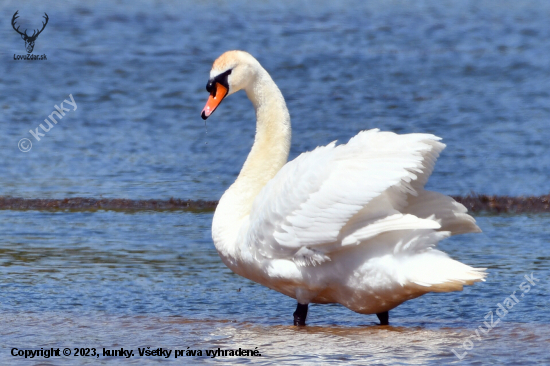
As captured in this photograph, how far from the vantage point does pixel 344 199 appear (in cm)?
451

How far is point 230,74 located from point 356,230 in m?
1.63

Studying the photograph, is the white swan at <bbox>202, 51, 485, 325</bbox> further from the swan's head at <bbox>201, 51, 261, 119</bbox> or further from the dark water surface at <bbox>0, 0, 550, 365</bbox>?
the swan's head at <bbox>201, 51, 261, 119</bbox>

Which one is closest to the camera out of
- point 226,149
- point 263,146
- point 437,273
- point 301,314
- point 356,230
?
point 437,273

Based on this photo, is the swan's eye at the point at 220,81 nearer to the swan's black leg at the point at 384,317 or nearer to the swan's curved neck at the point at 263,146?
the swan's curved neck at the point at 263,146

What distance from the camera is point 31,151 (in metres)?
10.2

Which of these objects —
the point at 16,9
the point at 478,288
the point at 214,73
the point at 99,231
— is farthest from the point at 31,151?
the point at 16,9

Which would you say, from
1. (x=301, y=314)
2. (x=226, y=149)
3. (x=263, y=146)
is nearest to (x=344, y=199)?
(x=301, y=314)

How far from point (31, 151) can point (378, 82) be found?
5317 mm

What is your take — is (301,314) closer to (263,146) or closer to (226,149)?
(263,146)

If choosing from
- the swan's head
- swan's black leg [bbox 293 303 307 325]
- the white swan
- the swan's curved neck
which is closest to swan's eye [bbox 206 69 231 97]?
the swan's head

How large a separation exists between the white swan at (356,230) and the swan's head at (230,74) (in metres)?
0.90

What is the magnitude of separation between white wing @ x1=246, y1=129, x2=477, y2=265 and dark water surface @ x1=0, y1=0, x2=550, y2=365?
53 cm

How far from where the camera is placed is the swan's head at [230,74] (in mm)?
5641

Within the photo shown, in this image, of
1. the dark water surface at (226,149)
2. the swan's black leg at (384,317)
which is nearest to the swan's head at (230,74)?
the dark water surface at (226,149)
